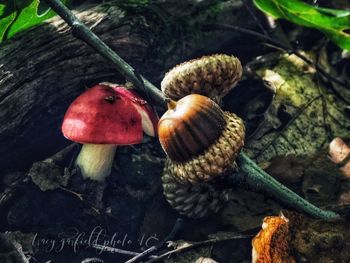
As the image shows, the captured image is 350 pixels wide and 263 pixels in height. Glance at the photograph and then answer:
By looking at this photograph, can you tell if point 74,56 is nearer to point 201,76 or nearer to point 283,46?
point 201,76

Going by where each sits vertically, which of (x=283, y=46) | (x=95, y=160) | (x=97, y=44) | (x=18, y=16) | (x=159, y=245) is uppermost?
(x=18, y=16)

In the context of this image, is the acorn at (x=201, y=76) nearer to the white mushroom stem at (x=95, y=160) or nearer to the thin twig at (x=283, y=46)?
the white mushroom stem at (x=95, y=160)

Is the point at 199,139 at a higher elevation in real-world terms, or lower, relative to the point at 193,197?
higher

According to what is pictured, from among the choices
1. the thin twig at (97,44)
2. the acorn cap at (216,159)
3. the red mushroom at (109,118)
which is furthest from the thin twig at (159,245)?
the thin twig at (97,44)

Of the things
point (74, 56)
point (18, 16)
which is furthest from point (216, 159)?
point (18, 16)

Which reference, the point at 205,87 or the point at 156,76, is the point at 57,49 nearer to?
the point at 156,76

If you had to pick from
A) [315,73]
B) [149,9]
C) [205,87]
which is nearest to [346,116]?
[315,73]

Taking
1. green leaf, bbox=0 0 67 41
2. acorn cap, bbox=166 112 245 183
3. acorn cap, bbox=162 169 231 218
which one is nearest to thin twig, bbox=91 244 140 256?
acorn cap, bbox=162 169 231 218
